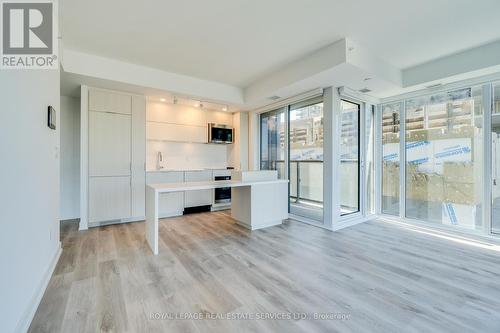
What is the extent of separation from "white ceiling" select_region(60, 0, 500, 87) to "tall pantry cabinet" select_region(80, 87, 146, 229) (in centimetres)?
94

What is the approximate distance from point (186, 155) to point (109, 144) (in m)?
1.76

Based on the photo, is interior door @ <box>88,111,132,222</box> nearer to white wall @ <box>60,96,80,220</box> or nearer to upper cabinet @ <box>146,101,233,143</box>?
upper cabinet @ <box>146,101,233,143</box>

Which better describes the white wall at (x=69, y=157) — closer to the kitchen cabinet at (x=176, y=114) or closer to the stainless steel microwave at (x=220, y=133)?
the kitchen cabinet at (x=176, y=114)

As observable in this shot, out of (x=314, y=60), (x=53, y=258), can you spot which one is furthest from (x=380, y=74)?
(x=53, y=258)

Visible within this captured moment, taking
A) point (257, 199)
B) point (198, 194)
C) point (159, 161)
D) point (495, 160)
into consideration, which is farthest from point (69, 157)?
point (495, 160)

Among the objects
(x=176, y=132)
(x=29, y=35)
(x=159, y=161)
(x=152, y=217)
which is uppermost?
(x=29, y=35)

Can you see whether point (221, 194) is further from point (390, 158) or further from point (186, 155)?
point (390, 158)

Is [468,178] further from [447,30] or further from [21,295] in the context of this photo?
[21,295]

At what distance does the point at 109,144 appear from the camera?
13.5ft

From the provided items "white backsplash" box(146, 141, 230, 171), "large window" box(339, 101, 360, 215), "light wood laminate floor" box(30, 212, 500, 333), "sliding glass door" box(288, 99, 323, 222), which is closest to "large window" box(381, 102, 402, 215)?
"large window" box(339, 101, 360, 215)

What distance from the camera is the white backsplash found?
511 centimetres

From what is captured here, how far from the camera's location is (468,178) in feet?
12.1

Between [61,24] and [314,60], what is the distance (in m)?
3.37

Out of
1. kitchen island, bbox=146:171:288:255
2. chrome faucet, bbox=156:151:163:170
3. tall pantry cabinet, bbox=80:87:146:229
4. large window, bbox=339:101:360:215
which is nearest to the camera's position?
kitchen island, bbox=146:171:288:255
